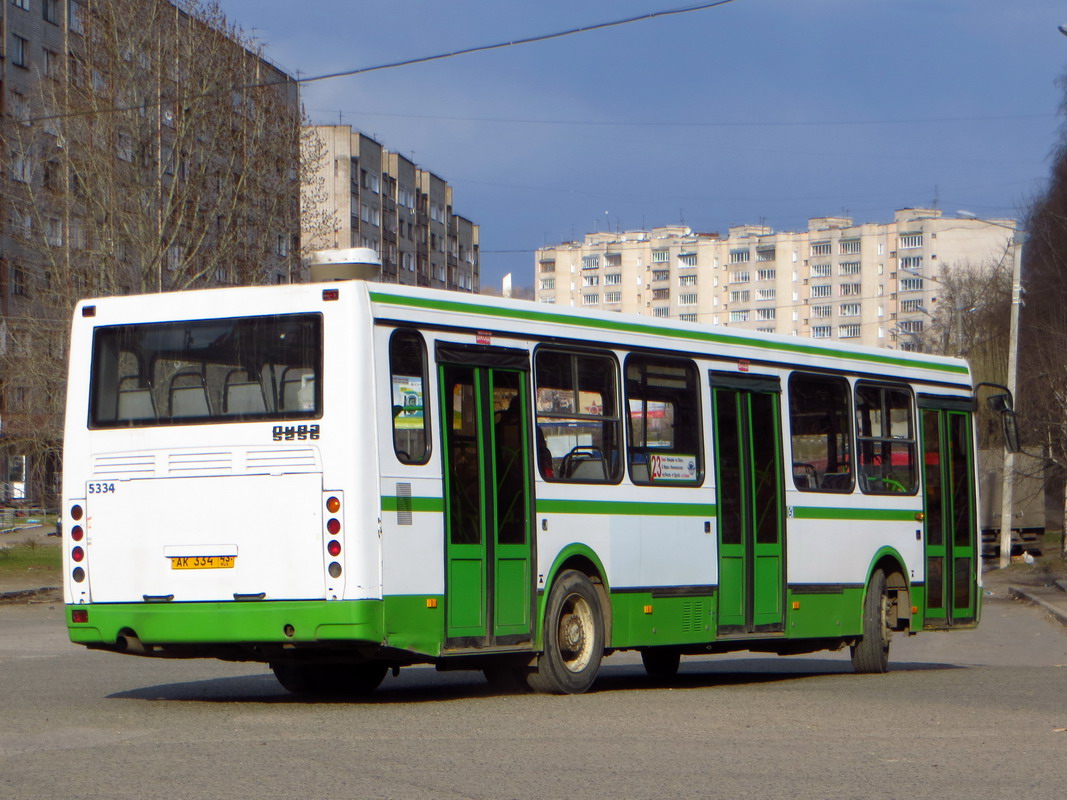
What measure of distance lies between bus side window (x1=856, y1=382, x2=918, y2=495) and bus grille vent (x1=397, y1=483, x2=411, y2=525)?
244 inches

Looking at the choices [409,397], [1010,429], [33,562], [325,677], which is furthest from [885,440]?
[33,562]

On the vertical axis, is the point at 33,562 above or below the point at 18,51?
below

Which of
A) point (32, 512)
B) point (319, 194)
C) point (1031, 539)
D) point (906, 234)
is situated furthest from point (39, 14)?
point (906, 234)

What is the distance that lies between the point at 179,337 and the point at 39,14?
198 ft

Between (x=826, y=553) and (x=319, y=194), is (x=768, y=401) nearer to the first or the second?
(x=826, y=553)

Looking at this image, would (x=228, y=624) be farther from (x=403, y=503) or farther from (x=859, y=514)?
(x=859, y=514)

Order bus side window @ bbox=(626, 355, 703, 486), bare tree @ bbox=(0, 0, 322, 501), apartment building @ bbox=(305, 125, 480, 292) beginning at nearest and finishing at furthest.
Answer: bus side window @ bbox=(626, 355, 703, 486) → bare tree @ bbox=(0, 0, 322, 501) → apartment building @ bbox=(305, 125, 480, 292)

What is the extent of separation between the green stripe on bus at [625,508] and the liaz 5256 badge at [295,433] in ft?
6.58

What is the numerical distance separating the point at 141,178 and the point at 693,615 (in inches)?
876

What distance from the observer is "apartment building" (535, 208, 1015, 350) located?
169375 millimetres

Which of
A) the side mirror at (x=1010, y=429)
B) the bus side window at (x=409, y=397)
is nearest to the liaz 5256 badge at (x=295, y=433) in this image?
the bus side window at (x=409, y=397)

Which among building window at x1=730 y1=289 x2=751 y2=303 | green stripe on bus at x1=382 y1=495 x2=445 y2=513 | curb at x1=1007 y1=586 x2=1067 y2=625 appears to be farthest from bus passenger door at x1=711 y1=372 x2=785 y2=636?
building window at x1=730 y1=289 x2=751 y2=303

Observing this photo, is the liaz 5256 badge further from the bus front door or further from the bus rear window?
the bus front door

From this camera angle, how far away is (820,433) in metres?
15.5
